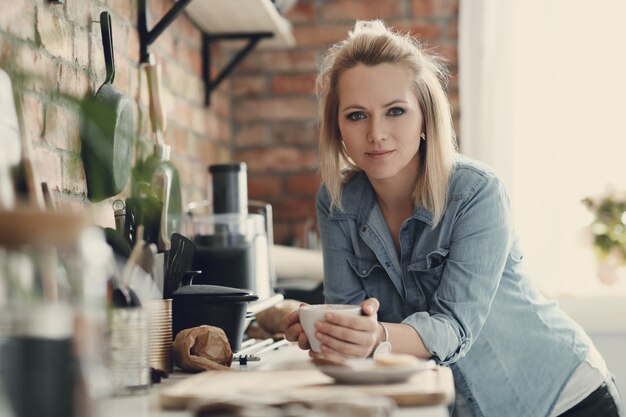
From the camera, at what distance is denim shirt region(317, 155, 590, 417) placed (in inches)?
53.5

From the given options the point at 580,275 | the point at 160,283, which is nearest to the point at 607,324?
the point at 580,275

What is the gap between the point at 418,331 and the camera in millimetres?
1263

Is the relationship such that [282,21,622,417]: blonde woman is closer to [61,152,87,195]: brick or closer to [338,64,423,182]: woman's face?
[338,64,423,182]: woman's face

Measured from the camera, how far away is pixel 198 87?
7.79ft

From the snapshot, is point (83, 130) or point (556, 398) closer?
point (83, 130)

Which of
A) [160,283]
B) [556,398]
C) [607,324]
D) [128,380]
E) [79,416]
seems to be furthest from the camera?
[607,324]

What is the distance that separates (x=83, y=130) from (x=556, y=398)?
36.1 inches

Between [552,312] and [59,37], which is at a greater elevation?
[59,37]

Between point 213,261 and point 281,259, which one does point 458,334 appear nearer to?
point 213,261

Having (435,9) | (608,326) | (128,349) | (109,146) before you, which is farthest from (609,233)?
(128,349)

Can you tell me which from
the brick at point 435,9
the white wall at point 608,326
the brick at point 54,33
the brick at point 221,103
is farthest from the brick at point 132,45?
the white wall at point 608,326

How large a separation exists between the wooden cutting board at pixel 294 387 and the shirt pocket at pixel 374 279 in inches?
19.4

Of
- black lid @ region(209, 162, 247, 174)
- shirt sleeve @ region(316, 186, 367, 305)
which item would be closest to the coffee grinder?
black lid @ region(209, 162, 247, 174)

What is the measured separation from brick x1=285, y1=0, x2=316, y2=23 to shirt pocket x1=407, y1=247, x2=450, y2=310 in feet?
5.17
